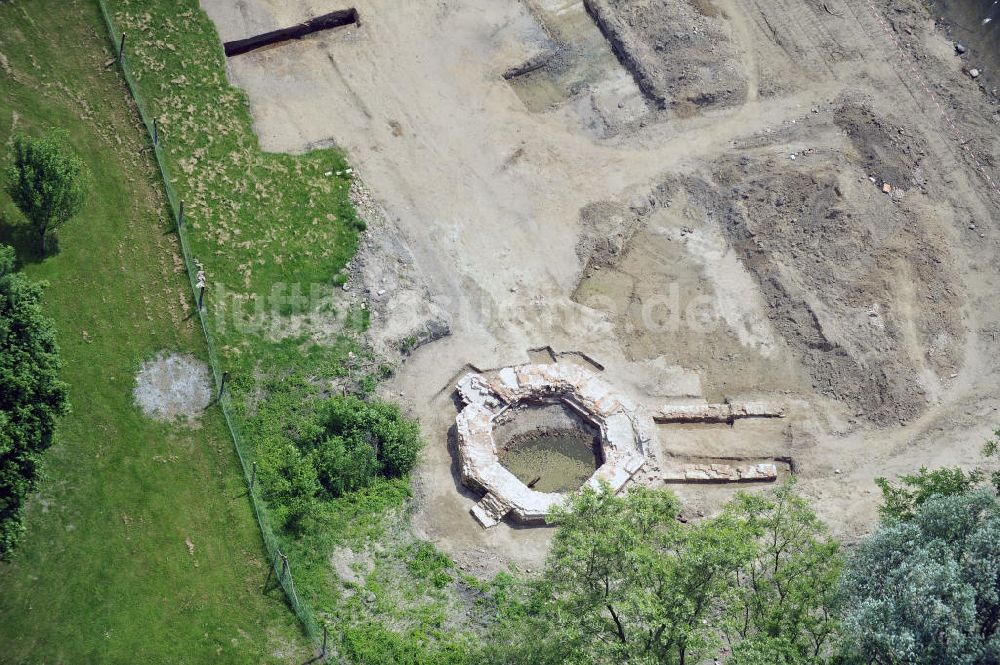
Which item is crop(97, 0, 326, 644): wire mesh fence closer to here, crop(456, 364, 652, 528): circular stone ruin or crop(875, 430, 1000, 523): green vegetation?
crop(456, 364, 652, 528): circular stone ruin

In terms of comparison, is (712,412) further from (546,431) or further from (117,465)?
(117,465)

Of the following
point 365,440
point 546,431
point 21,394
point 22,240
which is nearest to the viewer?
point 21,394

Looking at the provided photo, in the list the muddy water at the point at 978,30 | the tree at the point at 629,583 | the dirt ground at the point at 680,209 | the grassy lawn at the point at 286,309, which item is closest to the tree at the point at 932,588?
the tree at the point at 629,583

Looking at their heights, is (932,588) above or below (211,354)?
above

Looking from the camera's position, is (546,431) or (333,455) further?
(546,431)

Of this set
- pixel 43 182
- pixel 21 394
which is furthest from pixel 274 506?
pixel 43 182

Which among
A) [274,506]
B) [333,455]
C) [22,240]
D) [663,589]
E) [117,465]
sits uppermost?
[22,240]

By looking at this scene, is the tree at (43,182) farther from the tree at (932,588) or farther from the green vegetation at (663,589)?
the tree at (932,588)

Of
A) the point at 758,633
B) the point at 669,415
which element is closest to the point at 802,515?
the point at 758,633
